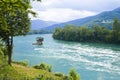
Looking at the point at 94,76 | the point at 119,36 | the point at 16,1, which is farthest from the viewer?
the point at 119,36

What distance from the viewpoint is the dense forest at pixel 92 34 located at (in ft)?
414

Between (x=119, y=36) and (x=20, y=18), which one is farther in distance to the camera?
(x=119, y=36)

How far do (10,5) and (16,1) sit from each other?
0.76ft

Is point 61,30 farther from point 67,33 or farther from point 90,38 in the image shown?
point 90,38

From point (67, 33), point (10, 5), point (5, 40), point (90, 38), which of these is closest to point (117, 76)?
point (5, 40)

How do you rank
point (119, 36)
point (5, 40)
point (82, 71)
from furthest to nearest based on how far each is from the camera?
1. point (119, 36)
2. point (82, 71)
3. point (5, 40)

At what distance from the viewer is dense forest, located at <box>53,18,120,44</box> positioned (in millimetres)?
126113

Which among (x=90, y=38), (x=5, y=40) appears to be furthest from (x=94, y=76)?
(x=90, y=38)

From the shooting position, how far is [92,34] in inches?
5458

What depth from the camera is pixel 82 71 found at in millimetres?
47219

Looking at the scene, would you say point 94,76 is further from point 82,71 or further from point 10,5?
point 10,5

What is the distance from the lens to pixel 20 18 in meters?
25.5

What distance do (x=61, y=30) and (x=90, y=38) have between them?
2283 centimetres

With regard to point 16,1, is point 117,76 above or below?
below
